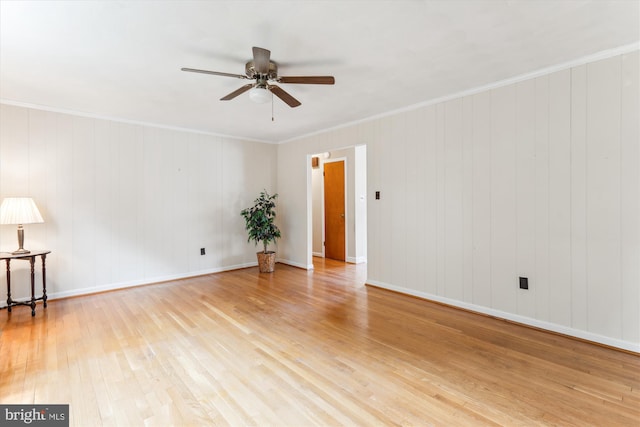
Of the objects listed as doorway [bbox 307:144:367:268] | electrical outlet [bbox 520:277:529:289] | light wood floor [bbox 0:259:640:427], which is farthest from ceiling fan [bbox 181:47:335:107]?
doorway [bbox 307:144:367:268]

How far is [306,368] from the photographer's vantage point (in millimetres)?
2271

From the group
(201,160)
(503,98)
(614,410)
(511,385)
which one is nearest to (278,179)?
(201,160)

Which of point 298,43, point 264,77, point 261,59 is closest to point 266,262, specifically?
point 264,77

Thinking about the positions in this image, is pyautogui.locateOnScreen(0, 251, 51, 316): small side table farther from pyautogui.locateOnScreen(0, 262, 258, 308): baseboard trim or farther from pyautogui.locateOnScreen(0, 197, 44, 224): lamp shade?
pyautogui.locateOnScreen(0, 197, 44, 224): lamp shade

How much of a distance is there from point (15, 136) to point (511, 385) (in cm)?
563

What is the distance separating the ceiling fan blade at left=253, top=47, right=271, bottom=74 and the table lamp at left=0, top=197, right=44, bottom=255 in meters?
3.12

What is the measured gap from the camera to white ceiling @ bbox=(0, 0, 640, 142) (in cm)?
195

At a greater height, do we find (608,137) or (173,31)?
(173,31)

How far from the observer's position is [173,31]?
7.14 feet

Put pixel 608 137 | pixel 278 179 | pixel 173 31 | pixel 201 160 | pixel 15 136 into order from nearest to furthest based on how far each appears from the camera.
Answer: pixel 173 31, pixel 608 137, pixel 15 136, pixel 201 160, pixel 278 179

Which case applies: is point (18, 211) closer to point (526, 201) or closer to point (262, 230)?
point (262, 230)

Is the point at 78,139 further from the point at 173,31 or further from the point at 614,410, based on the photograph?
the point at 614,410

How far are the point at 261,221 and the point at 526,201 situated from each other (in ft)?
12.9

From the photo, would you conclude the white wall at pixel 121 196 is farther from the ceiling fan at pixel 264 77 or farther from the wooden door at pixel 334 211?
the ceiling fan at pixel 264 77
